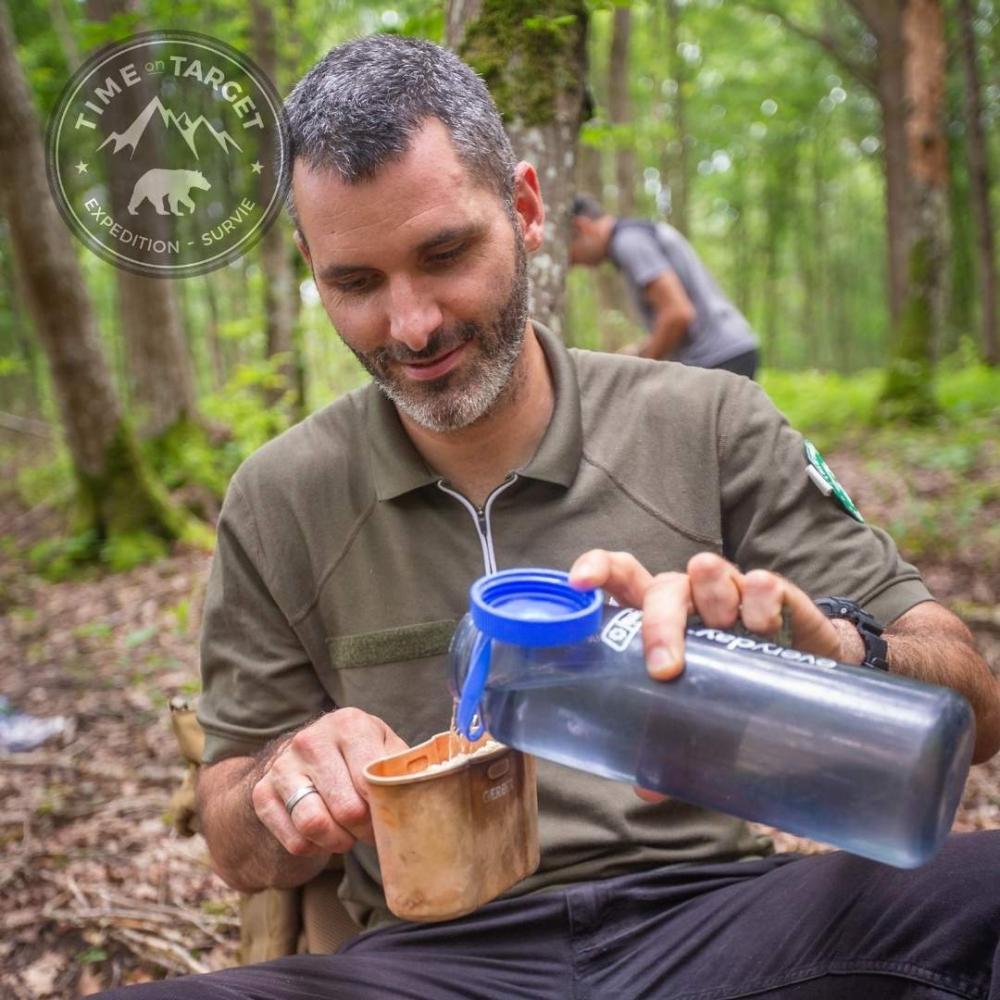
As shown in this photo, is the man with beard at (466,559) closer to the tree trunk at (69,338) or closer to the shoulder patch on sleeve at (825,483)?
the shoulder patch on sleeve at (825,483)

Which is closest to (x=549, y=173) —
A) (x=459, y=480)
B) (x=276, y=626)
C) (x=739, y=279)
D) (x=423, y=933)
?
(x=459, y=480)

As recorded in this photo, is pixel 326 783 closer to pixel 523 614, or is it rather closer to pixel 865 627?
pixel 523 614

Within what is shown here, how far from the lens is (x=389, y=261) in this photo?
187cm

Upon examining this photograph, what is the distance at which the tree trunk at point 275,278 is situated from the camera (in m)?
9.16

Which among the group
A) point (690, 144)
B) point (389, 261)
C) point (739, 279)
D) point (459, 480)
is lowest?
point (739, 279)

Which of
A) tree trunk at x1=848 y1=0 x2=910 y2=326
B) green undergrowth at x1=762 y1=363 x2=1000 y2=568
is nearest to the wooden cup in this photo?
green undergrowth at x1=762 y1=363 x2=1000 y2=568

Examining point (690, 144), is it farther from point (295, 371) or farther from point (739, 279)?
point (295, 371)

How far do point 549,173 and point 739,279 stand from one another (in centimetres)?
2822

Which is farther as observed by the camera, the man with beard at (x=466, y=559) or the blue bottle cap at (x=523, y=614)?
the man with beard at (x=466, y=559)

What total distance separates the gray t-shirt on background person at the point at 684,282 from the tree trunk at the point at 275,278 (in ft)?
14.7

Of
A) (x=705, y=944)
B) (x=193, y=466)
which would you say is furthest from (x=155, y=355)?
(x=705, y=944)

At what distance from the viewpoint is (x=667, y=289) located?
5.25 metres

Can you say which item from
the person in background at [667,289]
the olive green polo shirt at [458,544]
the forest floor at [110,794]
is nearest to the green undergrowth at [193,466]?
the forest floor at [110,794]

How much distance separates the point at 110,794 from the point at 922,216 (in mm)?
9742
